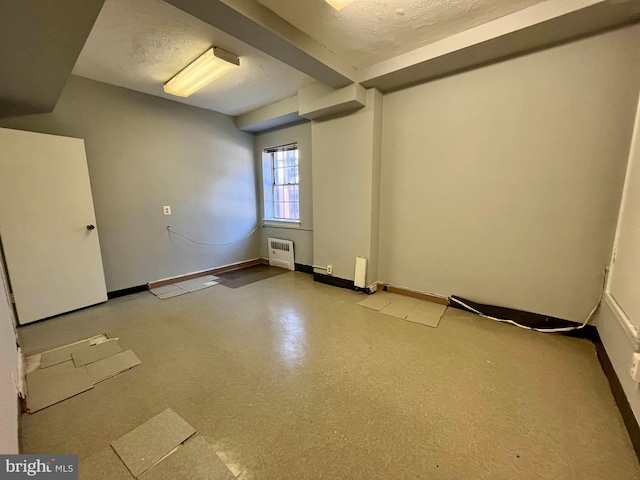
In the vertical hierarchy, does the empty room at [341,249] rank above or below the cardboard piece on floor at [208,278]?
above

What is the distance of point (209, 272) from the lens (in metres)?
4.32

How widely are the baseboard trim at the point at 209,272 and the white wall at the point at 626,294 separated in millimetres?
4498

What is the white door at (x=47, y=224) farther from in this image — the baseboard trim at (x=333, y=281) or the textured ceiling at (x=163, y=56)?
the baseboard trim at (x=333, y=281)

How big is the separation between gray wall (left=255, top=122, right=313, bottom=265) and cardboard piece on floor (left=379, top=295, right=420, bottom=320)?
5.53ft

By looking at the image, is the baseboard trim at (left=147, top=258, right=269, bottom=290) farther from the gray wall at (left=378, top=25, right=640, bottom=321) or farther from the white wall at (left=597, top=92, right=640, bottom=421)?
the white wall at (left=597, top=92, right=640, bottom=421)

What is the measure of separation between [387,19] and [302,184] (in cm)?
252

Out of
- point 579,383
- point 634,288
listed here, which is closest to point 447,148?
point 634,288

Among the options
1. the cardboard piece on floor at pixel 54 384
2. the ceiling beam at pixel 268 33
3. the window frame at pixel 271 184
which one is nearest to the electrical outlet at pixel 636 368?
the ceiling beam at pixel 268 33

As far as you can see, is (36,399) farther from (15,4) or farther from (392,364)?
(392,364)

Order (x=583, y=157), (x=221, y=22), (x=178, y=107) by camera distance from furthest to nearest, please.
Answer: (x=178, y=107)
(x=583, y=157)
(x=221, y=22)

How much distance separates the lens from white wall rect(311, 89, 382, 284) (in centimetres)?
312

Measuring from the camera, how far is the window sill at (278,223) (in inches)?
176

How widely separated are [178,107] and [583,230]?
493cm

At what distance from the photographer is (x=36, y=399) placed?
5.33 feet
